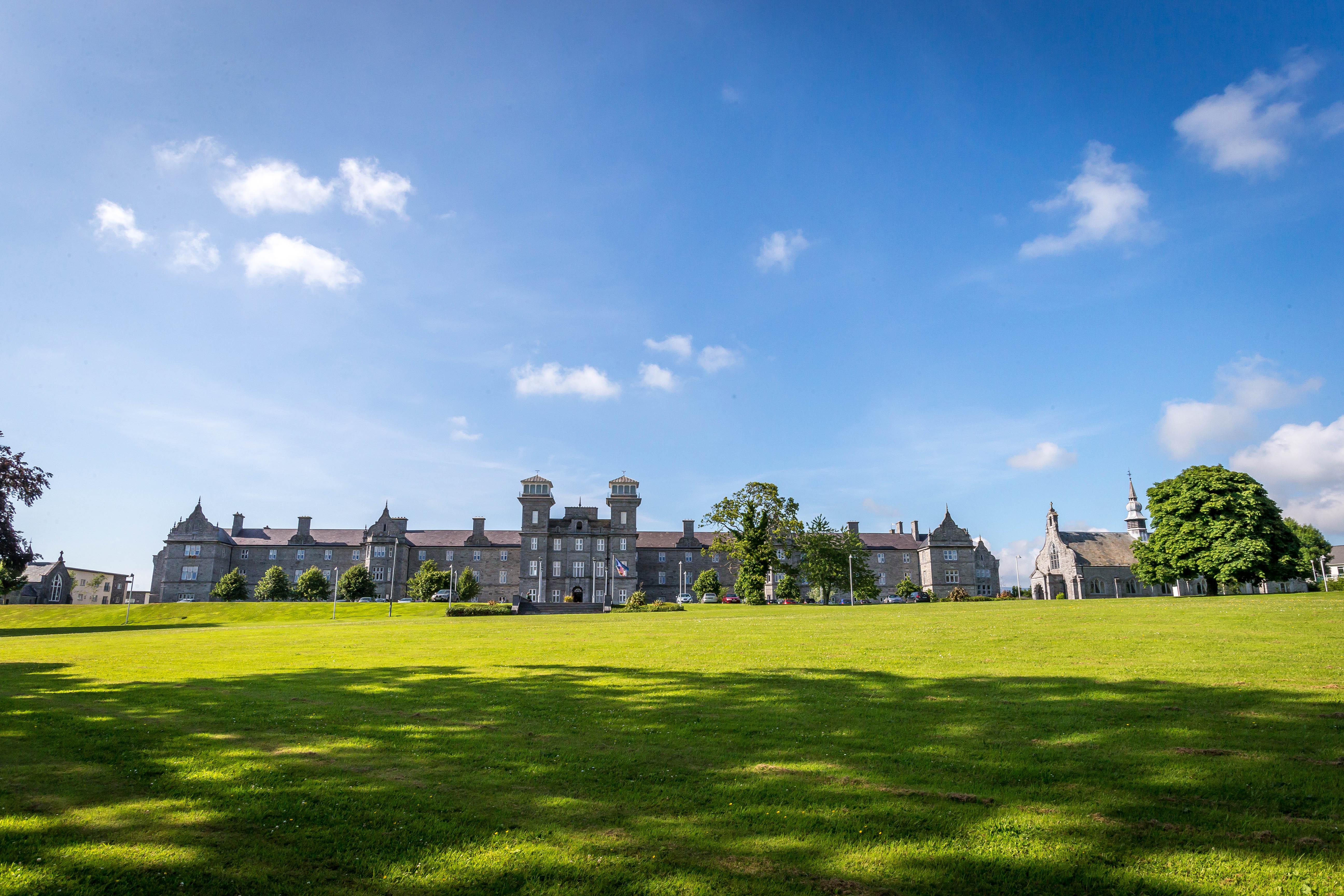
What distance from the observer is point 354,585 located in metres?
91.1

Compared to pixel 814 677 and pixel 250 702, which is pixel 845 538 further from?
pixel 250 702

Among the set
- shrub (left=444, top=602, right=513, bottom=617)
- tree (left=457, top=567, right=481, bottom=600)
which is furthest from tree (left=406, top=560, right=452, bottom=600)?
shrub (left=444, top=602, right=513, bottom=617)

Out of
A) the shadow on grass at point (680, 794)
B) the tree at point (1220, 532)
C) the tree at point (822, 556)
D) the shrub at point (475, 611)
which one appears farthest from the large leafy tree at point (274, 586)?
the tree at point (1220, 532)

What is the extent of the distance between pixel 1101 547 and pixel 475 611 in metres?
95.4

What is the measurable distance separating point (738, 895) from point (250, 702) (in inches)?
440

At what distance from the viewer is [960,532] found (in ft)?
378

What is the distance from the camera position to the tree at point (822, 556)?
77188 millimetres

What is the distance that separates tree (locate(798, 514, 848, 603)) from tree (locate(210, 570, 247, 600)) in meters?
69.1

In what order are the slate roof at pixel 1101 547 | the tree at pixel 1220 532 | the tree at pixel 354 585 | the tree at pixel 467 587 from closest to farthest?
the tree at pixel 1220 532
the tree at pixel 467 587
the tree at pixel 354 585
the slate roof at pixel 1101 547

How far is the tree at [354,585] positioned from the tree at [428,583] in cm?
528

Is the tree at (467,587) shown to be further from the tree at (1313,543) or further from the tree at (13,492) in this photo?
the tree at (1313,543)

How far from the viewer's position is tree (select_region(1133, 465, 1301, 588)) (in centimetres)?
5747

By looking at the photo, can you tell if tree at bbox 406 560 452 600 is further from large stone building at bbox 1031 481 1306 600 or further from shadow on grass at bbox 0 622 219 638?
large stone building at bbox 1031 481 1306 600

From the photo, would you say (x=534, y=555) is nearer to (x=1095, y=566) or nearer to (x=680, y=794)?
(x=1095, y=566)
